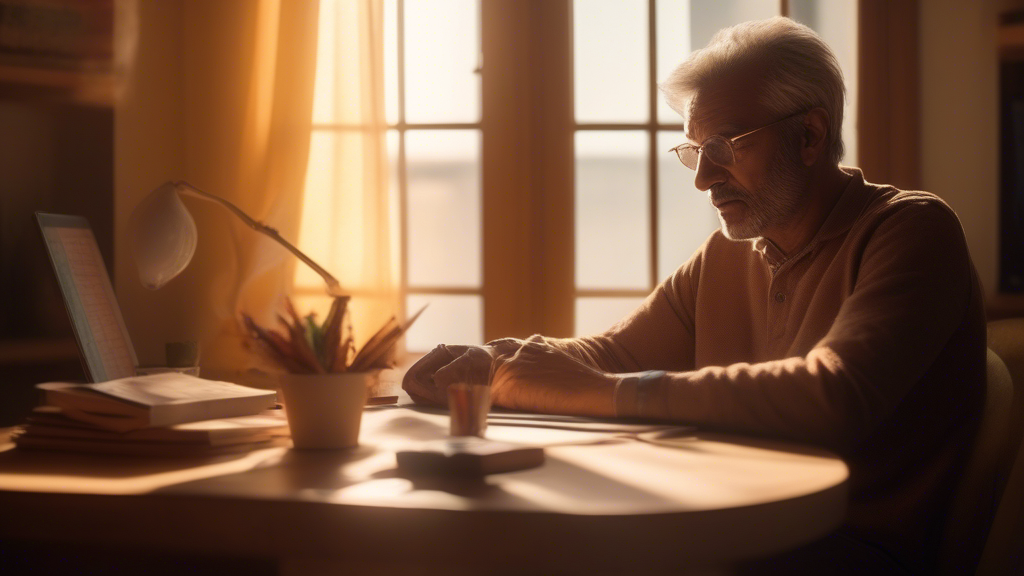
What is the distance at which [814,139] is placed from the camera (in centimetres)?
162

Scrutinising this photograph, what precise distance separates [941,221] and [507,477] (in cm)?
82

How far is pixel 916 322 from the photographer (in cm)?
Answer: 117

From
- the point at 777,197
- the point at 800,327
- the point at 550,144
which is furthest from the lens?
the point at 550,144

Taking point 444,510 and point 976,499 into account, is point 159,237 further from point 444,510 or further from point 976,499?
point 976,499

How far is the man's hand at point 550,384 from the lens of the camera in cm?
131

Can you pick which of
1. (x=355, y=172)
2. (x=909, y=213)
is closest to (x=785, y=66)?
(x=909, y=213)

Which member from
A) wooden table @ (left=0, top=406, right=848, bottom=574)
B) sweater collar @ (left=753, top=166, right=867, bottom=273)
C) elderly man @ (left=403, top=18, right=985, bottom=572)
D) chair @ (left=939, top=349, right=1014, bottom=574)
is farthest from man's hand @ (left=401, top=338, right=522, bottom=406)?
chair @ (left=939, top=349, right=1014, bottom=574)

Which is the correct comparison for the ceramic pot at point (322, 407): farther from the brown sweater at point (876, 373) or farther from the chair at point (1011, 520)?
the chair at point (1011, 520)

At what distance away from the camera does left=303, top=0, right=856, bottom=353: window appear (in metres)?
2.75

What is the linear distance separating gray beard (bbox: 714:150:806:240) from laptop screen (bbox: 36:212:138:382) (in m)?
1.30

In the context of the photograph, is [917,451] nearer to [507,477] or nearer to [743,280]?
[743,280]

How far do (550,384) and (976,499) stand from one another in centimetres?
63

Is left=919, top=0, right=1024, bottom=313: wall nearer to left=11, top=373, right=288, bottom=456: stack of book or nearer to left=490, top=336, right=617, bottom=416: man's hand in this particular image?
left=490, top=336, right=617, bottom=416: man's hand

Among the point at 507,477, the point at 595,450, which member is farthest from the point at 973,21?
the point at 507,477
